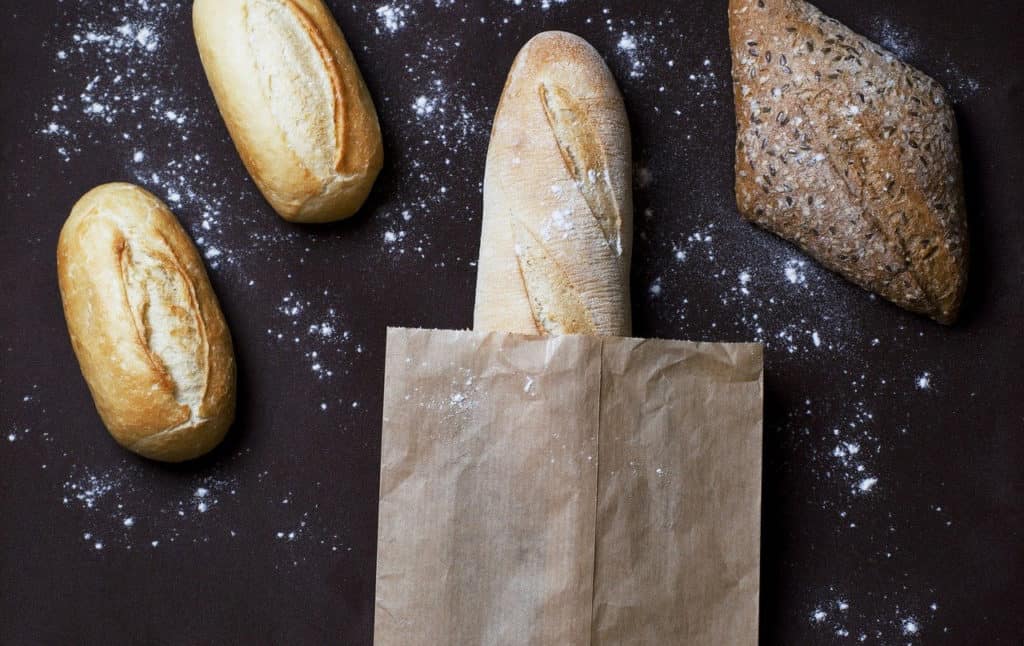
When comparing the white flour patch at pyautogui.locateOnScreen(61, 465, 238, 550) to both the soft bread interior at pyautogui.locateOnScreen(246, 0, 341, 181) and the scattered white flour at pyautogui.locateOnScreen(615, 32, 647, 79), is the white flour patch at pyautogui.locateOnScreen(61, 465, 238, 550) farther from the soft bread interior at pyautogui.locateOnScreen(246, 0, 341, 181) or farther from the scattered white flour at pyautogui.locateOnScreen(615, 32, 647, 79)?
the scattered white flour at pyautogui.locateOnScreen(615, 32, 647, 79)

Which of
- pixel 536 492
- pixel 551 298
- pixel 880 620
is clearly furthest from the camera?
pixel 880 620

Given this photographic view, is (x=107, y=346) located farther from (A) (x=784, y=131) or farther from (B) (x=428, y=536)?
(A) (x=784, y=131)

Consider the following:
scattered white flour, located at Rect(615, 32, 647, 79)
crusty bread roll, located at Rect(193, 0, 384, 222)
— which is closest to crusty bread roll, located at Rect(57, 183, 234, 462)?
crusty bread roll, located at Rect(193, 0, 384, 222)

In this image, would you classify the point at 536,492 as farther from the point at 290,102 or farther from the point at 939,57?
the point at 939,57

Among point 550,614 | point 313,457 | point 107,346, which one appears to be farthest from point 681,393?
point 107,346

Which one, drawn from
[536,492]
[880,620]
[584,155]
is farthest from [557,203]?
[880,620]
